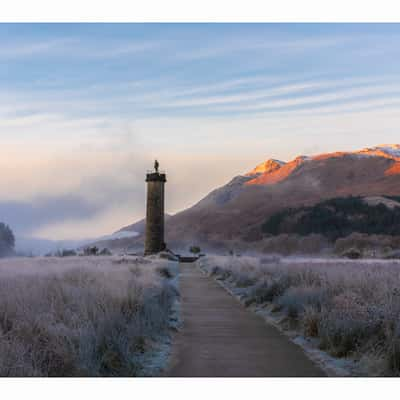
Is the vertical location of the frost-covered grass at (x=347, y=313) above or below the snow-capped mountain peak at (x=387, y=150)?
below

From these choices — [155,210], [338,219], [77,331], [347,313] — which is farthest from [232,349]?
[338,219]

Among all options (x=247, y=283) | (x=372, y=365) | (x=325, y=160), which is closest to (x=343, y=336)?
(x=372, y=365)

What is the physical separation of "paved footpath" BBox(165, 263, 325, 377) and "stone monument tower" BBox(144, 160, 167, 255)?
3413cm

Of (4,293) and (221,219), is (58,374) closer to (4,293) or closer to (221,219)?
(4,293)

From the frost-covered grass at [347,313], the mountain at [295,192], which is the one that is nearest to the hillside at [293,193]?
the mountain at [295,192]

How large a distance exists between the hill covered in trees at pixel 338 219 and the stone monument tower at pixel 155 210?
2411cm

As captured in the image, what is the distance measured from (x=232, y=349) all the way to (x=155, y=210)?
40069 mm

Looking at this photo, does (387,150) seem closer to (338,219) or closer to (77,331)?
(338,219)

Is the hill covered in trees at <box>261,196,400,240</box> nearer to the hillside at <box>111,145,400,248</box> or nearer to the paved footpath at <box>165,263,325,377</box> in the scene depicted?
the hillside at <box>111,145,400,248</box>

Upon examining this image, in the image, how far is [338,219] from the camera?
7188 centimetres

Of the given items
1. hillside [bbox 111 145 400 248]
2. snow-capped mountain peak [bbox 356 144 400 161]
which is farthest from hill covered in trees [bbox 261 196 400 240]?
snow-capped mountain peak [bbox 356 144 400 161]

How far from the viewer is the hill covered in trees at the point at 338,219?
67125 millimetres

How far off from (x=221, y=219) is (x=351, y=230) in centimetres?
2649

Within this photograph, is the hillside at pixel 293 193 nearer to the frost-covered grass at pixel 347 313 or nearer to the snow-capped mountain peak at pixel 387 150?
the snow-capped mountain peak at pixel 387 150
